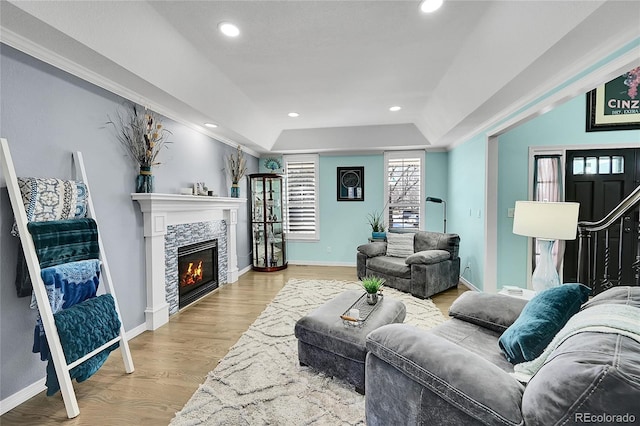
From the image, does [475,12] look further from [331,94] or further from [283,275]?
[283,275]

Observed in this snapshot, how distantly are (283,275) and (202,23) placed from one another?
402 cm

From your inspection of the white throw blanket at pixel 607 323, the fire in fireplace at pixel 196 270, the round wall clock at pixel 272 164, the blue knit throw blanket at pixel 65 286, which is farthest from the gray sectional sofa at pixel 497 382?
the round wall clock at pixel 272 164

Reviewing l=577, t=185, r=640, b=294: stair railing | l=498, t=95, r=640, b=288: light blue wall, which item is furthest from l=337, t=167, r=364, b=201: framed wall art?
l=577, t=185, r=640, b=294: stair railing

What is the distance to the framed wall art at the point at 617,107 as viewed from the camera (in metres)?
3.68

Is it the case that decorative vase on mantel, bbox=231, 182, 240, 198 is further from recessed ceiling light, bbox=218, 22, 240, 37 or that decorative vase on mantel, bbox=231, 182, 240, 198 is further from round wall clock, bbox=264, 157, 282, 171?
recessed ceiling light, bbox=218, 22, 240, 37

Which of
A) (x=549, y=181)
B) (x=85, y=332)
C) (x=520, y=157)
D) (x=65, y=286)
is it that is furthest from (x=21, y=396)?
(x=549, y=181)

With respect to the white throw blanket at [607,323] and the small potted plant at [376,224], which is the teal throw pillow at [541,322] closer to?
the white throw blanket at [607,323]

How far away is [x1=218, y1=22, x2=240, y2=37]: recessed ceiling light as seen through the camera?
2275 millimetres

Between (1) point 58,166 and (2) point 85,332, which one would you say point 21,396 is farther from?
(1) point 58,166

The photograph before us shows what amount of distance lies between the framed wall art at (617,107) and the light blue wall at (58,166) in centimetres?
541

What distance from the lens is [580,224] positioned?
2607 millimetres

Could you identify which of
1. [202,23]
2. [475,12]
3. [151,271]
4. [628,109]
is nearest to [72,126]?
[202,23]

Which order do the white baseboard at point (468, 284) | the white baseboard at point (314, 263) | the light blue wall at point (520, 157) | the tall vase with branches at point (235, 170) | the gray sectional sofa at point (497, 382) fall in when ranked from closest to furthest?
the gray sectional sofa at point (497, 382) < the light blue wall at point (520, 157) < the white baseboard at point (468, 284) < the tall vase with branches at point (235, 170) < the white baseboard at point (314, 263)

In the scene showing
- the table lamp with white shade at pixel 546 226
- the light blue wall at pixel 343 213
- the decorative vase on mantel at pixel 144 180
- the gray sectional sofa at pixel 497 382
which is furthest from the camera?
the light blue wall at pixel 343 213
